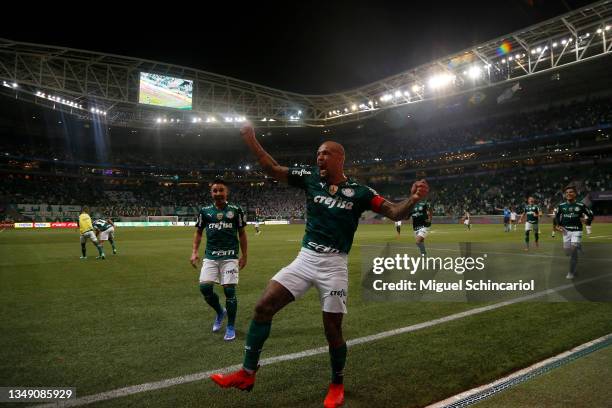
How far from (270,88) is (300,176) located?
43975mm

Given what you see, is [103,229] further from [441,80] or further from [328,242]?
[441,80]

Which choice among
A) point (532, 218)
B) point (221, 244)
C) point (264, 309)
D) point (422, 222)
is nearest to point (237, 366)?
point (264, 309)

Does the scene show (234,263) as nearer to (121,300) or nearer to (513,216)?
(121,300)

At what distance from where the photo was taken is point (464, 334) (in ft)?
18.5

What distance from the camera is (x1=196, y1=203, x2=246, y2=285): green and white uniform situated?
19.8ft

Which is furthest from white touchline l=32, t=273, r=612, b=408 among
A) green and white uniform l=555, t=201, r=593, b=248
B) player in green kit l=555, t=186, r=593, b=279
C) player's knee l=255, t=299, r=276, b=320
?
green and white uniform l=555, t=201, r=593, b=248

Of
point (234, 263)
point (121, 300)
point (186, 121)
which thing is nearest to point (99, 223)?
point (121, 300)

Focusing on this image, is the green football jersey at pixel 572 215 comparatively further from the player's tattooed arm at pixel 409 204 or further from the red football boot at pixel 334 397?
the red football boot at pixel 334 397

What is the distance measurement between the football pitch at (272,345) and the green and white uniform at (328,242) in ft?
3.33

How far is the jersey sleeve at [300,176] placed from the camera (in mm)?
4035

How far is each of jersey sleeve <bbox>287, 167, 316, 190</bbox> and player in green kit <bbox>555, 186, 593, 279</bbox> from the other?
8507 mm

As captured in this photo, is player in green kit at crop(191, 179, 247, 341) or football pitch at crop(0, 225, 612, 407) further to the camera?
player in green kit at crop(191, 179, 247, 341)

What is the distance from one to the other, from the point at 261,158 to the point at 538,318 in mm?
5424

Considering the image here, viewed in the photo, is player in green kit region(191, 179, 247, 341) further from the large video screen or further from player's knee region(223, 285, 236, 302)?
→ the large video screen
